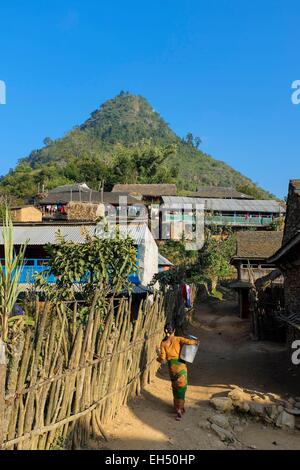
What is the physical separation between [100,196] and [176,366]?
107ft

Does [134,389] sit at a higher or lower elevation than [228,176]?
lower

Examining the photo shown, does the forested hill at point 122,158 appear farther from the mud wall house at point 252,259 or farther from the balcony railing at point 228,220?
the mud wall house at point 252,259

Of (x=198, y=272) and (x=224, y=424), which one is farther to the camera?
(x=198, y=272)

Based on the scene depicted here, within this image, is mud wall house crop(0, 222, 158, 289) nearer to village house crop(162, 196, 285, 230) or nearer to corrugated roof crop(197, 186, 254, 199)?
village house crop(162, 196, 285, 230)

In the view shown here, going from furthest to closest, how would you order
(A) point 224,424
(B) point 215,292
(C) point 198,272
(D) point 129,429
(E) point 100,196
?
(E) point 100,196 < (C) point 198,272 < (B) point 215,292 < (A) point 224,424 < (D) point 129,429

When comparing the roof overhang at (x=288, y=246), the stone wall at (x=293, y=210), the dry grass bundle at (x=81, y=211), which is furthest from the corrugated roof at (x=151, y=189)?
the roof overhang at (x=288, y=246)

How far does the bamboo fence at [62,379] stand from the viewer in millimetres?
3695

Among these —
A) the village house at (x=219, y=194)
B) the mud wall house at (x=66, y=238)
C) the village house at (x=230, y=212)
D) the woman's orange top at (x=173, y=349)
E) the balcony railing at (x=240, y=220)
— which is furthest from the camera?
the village house at (x=219, y=194)

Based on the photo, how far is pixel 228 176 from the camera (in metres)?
89.1

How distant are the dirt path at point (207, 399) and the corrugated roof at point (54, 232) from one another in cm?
583

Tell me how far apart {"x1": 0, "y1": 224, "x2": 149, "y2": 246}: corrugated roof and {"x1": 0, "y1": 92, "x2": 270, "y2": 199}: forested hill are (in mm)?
31373

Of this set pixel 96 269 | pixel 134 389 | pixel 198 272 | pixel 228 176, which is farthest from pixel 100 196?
pixel 228 176

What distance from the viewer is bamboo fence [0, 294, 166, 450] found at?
370 centimetres
